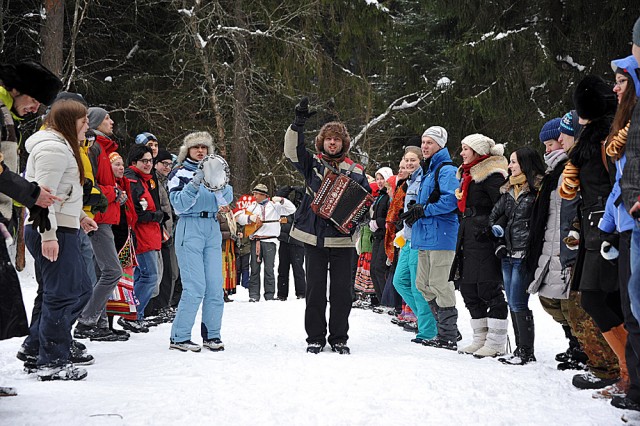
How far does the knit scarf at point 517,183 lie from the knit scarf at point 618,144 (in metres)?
2.25

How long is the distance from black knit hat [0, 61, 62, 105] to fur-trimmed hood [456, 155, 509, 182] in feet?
13.3

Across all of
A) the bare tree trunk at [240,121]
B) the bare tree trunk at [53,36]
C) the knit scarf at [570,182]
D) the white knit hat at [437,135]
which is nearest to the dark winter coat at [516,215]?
the white knit hat at [437,135]

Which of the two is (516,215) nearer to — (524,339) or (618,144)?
(524,339)

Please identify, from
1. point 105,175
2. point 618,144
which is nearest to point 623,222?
point 618,144

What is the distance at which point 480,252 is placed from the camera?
21.6ft

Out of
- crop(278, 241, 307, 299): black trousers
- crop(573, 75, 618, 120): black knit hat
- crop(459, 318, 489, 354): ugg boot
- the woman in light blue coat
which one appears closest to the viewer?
crop(573, 75, 618, 120): black knit hat

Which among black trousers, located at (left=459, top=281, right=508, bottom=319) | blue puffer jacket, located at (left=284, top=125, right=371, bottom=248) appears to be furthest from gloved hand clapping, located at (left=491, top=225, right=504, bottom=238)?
blue puffer jacket, located at (left=284, top=125, right=371, bottom=248)

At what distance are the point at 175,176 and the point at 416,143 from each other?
3649 mm

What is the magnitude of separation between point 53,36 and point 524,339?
44.4 feet

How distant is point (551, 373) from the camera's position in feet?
18.1

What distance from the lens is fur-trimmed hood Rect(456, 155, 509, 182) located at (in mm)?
6691

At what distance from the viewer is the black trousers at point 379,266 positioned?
33.6 ft

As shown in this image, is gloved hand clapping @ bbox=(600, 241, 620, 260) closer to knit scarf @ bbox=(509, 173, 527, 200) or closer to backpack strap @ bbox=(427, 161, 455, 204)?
knit scarf @ bbox=(509, 173, 527, 200)

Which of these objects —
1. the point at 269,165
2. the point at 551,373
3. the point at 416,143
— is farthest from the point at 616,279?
the point at 269,165
